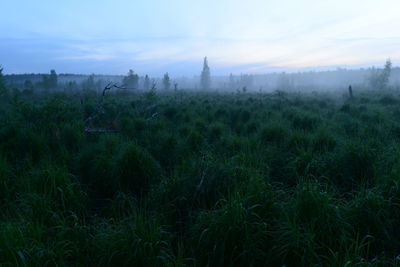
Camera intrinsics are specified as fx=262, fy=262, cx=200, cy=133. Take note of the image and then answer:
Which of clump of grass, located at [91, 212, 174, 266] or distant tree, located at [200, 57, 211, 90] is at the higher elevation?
distant tree, located at [200, 57, 211, 90]

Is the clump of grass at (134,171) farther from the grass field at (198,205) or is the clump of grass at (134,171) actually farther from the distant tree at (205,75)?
the distant tree at (205,75)

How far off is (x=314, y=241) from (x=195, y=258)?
3.71 feet

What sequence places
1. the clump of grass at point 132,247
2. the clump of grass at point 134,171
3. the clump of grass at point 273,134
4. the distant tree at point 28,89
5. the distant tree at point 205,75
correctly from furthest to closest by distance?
Answer: the distant tree at point 205,75, the distant tree at point 28,89, the clump of grass at point 273,134, the clump of grass at point 134,171, the clump of grass at point 132,247

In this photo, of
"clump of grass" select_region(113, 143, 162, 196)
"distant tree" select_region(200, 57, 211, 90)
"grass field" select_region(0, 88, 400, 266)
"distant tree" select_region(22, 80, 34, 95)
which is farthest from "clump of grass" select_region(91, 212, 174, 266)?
"distant tree" select_region(200, 57, 211, 90)

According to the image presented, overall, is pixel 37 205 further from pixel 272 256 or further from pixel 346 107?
pixel 346 107

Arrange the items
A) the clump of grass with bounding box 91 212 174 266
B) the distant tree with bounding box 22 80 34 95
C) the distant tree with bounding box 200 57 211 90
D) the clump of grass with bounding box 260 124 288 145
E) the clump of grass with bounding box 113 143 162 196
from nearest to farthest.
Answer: the clump of grass with bounding box 91 212 174 266, the clump of grass with bounding box 113 143 162 196, the clump of grass with bounding box 260 124 288 145, the distant tree with bounding box 22 80 34 95, the distant tree with bounding box 200 57 211 90

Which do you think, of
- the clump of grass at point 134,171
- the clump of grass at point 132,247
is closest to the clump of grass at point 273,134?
the clump of grass at point 134,171

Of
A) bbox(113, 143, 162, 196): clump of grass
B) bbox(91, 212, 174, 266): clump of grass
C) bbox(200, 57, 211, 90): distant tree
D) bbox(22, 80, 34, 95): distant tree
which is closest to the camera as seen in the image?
bbox(91, 212, 174, 266): clump of grass

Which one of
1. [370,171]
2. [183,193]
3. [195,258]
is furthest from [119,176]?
[370,171]

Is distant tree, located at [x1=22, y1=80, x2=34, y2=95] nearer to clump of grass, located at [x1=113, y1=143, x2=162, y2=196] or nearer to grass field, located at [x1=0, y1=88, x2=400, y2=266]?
grass field, located at [x1=0, y1=88, x2=400, y2=266]

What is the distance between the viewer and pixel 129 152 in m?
4.52

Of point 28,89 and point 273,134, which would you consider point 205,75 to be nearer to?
point 28,89

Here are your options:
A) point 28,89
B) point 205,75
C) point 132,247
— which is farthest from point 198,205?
point 205,75

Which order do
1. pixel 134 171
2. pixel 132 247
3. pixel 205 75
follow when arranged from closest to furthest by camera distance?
pixel 132 247
pixel 134 171
pixel 205 75
